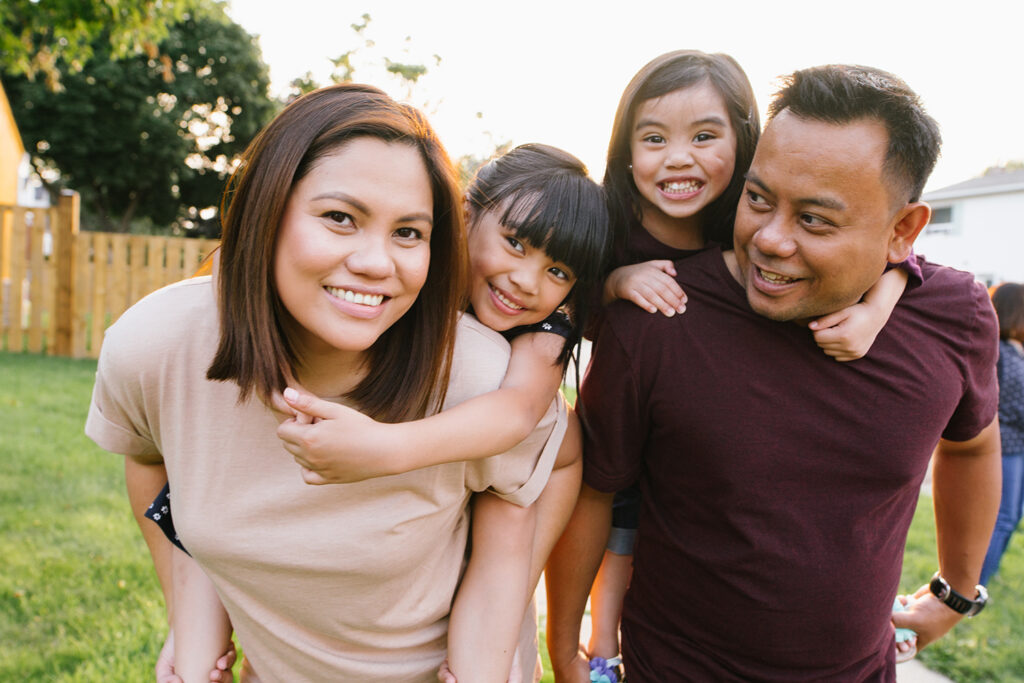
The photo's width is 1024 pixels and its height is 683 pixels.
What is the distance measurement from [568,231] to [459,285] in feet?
2.28

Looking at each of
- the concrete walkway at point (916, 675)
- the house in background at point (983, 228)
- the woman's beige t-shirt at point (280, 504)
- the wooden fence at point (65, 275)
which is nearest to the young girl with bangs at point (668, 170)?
the woman's beige t-shirt at point (280, 504)

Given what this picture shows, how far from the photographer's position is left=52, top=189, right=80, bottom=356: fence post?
1054cm

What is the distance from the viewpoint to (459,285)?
1.78m

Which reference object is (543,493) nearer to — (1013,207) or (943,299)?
A: (943,299)

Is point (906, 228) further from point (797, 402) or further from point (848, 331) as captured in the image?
point (797, 402)

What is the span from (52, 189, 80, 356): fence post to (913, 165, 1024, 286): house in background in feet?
84.9

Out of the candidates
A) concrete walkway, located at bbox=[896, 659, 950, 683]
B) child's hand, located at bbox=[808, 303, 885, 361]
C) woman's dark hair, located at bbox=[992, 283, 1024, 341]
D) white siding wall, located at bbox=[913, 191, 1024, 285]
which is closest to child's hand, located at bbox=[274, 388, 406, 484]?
child's hand, located at bbox=[808, 303, 885, 361]

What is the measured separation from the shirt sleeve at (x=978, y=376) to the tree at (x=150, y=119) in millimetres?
29432

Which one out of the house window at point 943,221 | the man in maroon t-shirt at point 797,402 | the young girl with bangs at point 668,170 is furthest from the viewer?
the house window at point 943,221

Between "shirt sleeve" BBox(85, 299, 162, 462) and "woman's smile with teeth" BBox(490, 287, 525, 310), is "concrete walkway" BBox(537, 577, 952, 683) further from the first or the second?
"shirt sleeve" BBox(85, 299, 162, 462)

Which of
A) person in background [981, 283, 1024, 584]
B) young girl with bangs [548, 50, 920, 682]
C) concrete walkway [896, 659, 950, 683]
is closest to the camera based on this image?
young girl with bangs [548, 50, 920, 682]

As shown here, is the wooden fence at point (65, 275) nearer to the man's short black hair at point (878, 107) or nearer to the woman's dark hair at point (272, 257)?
the woman's dark hair at point (272, 257)

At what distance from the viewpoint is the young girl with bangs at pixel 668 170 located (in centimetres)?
260

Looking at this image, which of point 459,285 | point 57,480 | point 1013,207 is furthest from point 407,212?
point 1013,207
